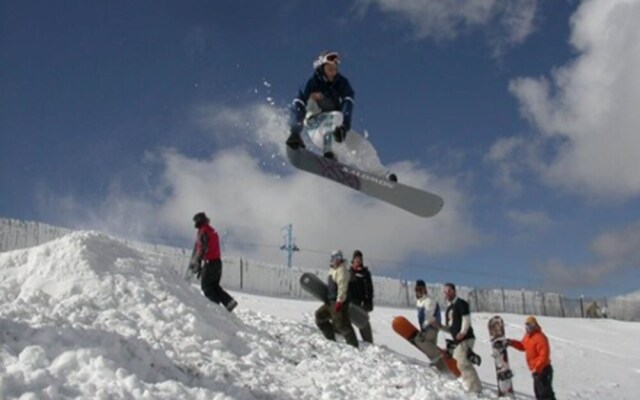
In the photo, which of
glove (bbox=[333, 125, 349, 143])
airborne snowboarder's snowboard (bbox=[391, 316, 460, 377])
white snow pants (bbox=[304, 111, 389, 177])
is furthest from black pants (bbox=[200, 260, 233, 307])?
airborne snowboarder's snowboard (bbox=[391, 316, 460, 377])

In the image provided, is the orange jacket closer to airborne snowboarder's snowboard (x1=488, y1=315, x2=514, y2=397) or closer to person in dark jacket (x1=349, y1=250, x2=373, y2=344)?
airborne snowboarder's snowboard (x1=488, y1=315, x2=514, y2=397)

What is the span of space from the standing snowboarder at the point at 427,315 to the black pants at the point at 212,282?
324cm

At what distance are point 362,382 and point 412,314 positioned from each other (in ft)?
57.5

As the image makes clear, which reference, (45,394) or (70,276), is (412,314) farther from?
(45,394)

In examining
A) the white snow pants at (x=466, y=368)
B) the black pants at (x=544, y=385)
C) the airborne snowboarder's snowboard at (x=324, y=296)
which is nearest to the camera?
the black pants at (x=544, y=385)

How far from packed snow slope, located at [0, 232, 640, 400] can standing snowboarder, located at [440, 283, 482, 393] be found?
24cm

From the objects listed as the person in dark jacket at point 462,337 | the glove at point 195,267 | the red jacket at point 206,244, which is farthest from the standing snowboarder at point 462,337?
the glove at point 195,267

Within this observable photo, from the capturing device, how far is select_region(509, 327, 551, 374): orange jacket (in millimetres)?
8953

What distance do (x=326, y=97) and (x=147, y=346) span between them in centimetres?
475

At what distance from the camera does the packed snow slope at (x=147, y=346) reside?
5.50 m

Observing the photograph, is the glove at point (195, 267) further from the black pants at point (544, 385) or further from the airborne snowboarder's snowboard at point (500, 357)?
the black pants at point (544, 385)

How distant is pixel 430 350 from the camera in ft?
34.3

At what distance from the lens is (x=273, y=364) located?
26.2 feet

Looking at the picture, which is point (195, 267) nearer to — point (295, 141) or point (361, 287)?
point (295, 141)
